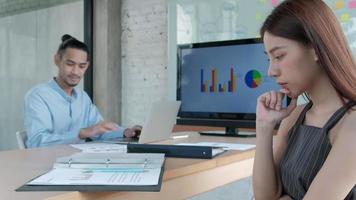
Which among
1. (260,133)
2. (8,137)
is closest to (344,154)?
(260,133)

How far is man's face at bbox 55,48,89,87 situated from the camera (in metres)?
2.28

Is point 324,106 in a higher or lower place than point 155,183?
higher

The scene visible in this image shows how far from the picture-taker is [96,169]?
0.94m

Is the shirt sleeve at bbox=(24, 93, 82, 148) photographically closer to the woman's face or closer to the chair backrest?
the chair backrest

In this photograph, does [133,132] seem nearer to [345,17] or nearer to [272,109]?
[272,109]

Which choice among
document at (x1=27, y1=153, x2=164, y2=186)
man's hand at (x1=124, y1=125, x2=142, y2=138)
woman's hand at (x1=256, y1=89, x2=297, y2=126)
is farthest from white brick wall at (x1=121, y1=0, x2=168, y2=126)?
document at (x1=27, y1=153, x2=164, y2=186)

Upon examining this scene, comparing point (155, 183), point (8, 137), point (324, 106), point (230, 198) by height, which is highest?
point (324, 106)

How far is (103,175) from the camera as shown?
2.90ft

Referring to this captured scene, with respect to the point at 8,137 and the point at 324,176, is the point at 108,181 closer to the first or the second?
the point at 324,176

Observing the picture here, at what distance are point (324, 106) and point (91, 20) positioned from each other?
344 centimetres

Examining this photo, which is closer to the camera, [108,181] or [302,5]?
[108,181]

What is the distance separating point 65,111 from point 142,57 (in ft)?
5.93

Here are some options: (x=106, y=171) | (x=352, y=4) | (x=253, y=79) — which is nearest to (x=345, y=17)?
(x=352, y=4)

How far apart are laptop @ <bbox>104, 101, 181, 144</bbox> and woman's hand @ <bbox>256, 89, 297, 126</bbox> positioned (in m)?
0.56
